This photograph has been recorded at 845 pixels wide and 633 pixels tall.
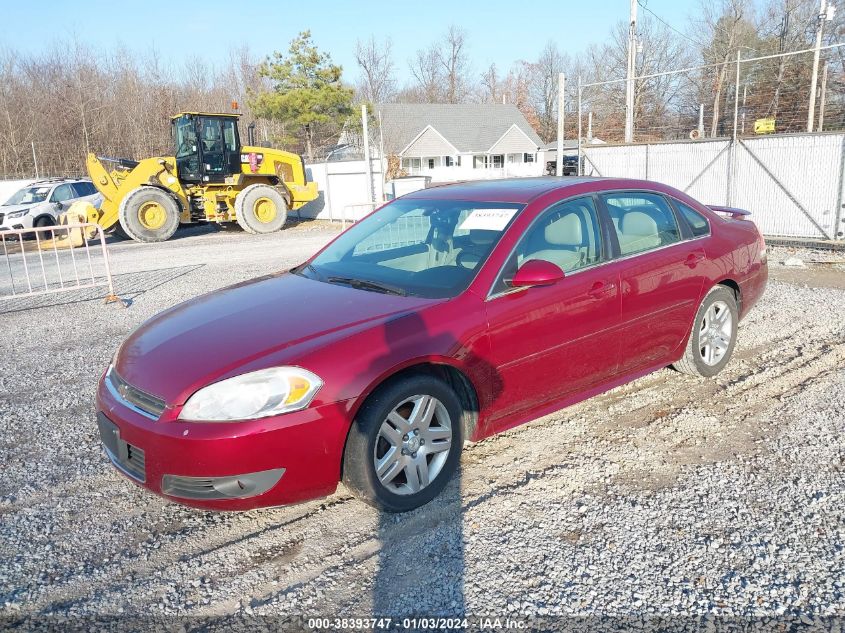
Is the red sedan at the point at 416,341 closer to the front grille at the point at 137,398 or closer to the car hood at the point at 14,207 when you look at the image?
the front grille at the point at 137,398

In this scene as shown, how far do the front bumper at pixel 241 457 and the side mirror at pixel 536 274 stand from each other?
4.08ft

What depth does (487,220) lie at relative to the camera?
162 inches

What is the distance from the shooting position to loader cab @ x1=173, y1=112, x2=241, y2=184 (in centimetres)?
1850

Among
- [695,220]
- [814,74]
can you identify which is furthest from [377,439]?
[814,74]

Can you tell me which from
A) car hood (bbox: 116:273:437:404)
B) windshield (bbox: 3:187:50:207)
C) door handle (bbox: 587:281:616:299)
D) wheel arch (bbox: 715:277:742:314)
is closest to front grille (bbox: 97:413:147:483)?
car hood (bbox: 116:273:437:404)

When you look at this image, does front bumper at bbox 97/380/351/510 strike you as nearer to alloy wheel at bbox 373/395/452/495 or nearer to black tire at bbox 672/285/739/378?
alloy wheel at bbox 373/395/452/495

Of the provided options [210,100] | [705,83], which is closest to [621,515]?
[705,83]

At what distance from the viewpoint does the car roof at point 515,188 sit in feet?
14.0

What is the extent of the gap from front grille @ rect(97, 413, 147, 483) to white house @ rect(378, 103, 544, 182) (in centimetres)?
4410

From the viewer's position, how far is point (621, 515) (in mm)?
3326

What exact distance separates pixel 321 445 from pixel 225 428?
17.3 inches

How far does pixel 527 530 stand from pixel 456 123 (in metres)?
Result: 51.7

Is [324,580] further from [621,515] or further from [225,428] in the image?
[621,515]

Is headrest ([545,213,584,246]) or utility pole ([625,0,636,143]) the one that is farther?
utility pole ([625,0,636,143])
